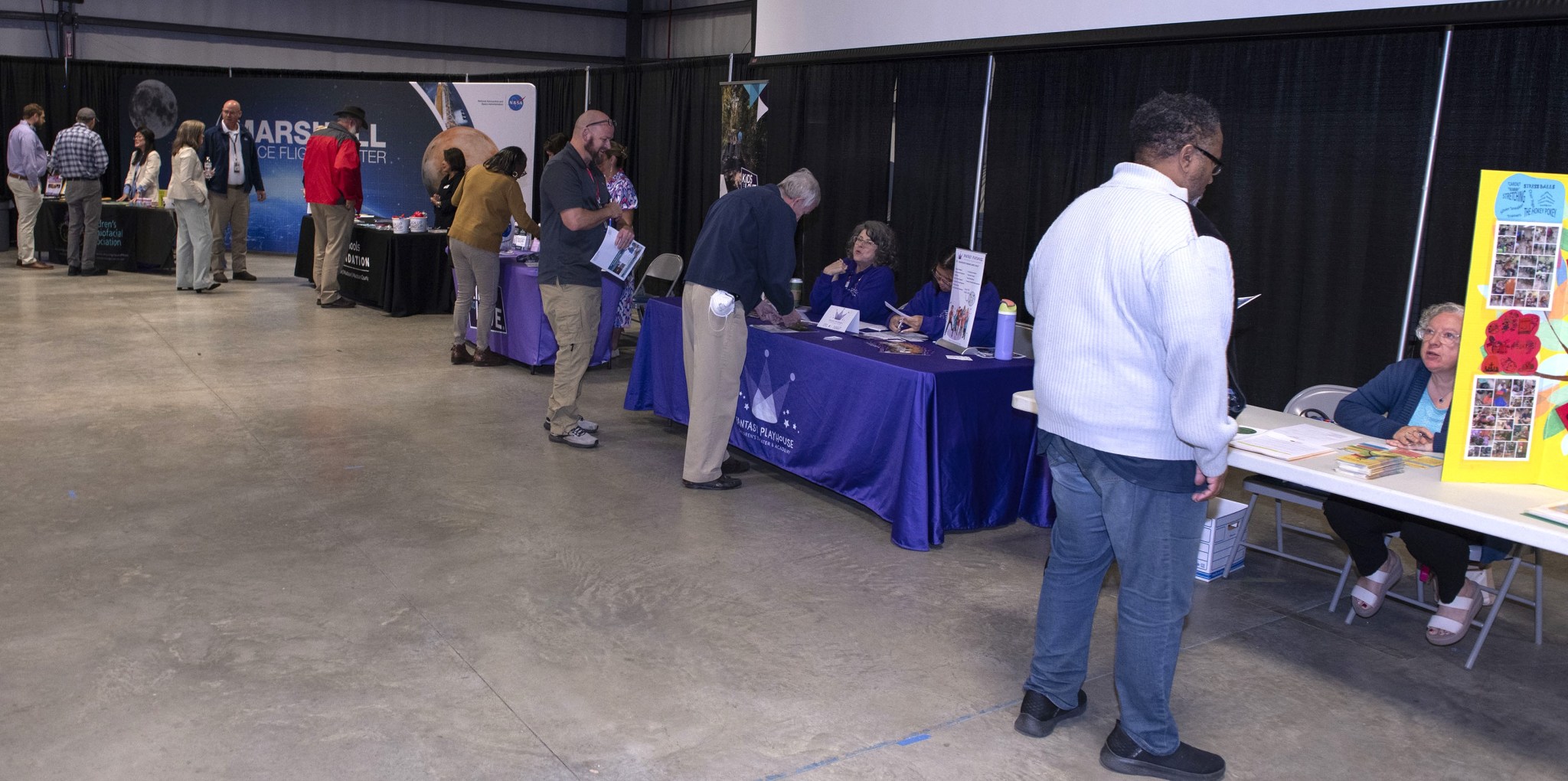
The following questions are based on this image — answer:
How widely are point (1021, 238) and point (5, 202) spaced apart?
36.9 feet

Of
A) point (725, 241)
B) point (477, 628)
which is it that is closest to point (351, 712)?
point (477, 628)

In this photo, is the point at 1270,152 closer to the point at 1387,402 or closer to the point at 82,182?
the point at 1387,402

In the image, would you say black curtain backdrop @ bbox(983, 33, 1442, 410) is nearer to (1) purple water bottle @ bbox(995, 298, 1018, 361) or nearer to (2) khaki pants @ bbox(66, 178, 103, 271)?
(1) purple water bottle @ bbox(995, 298, 1018, 361)

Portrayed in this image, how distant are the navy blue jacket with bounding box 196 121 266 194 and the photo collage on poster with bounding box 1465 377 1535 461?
9160 millimetres

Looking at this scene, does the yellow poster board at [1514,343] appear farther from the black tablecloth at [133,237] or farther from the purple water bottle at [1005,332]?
the black tablecloth at [133,237]

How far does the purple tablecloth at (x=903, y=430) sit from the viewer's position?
3.89m

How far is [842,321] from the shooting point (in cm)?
477

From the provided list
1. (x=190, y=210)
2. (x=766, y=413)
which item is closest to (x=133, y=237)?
(x=190, y=210)

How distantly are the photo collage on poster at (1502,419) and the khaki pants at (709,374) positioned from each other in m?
2.46

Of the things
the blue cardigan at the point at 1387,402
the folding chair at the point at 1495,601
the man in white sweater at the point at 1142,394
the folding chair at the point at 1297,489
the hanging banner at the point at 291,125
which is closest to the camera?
the man in white sweater at the point at 1142,394

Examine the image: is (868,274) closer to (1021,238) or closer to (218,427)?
(1021,238)

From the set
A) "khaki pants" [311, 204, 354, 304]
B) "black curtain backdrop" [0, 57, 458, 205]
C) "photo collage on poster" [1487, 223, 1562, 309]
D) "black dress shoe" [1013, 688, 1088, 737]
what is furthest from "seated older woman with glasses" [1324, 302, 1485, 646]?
"black curtain backdrop" [0, 57, 458, 205]

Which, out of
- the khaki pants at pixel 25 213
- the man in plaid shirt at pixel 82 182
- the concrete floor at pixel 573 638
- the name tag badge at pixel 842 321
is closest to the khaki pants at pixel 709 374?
the concrete floor at pixel 573 638

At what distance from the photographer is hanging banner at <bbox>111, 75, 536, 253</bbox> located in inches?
473
